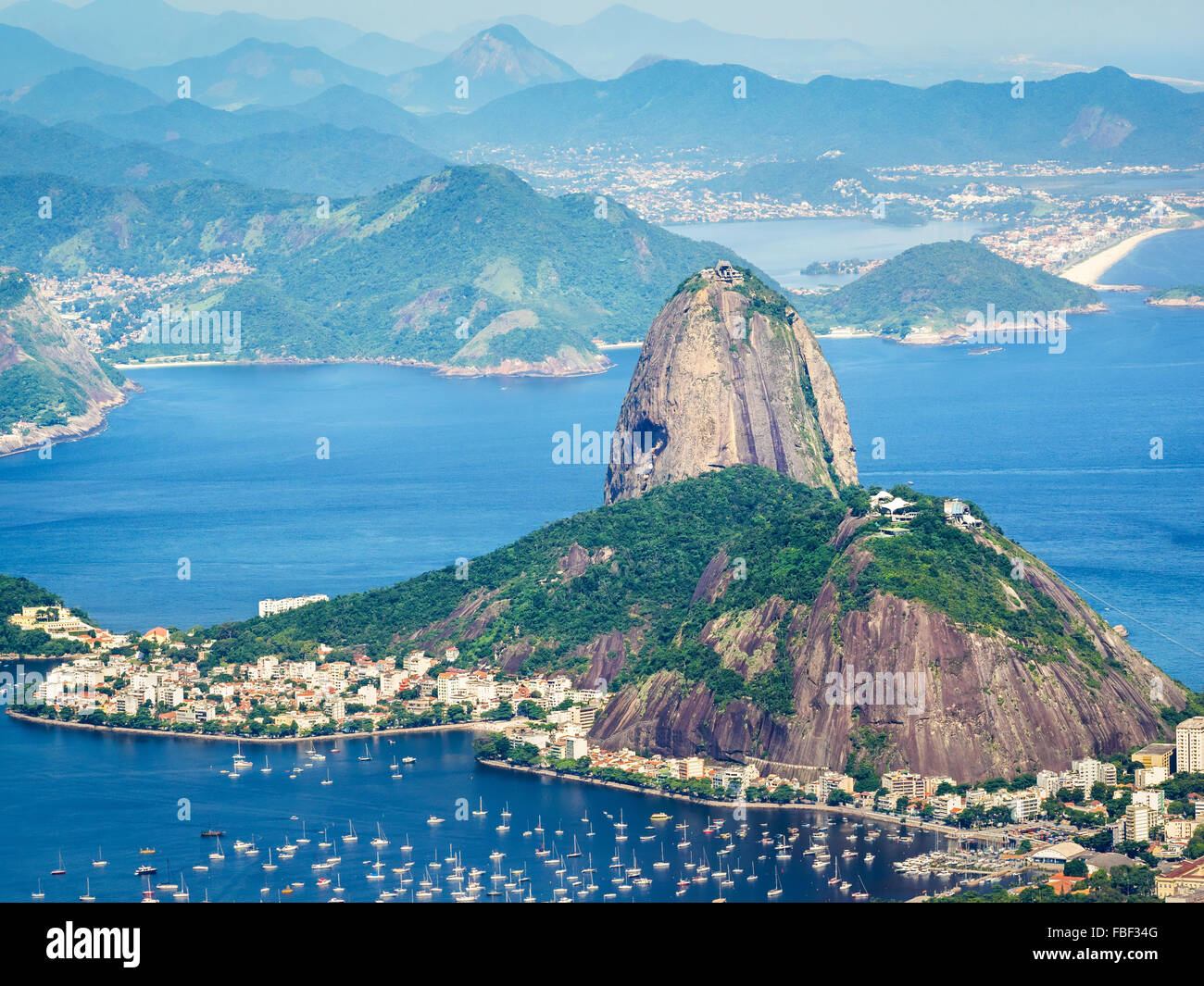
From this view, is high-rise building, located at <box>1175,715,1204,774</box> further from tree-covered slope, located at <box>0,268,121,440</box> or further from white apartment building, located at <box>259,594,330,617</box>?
tree-covered slope, located at <box>0,268,121,440</box>

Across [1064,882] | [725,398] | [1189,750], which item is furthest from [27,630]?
[1064,882]

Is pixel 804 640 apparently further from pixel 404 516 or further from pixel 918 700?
pixel 404 516

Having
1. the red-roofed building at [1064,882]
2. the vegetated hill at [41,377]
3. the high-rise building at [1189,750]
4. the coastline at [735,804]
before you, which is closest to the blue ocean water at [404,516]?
the coastline at [735,804]

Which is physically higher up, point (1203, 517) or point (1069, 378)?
point (1069, 378)

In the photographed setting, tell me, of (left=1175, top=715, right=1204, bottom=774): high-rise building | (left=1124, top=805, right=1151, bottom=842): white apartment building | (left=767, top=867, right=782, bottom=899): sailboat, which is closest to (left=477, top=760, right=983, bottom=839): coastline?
(left=1124, top=805, right=1151, bottom=842): white apartment building
